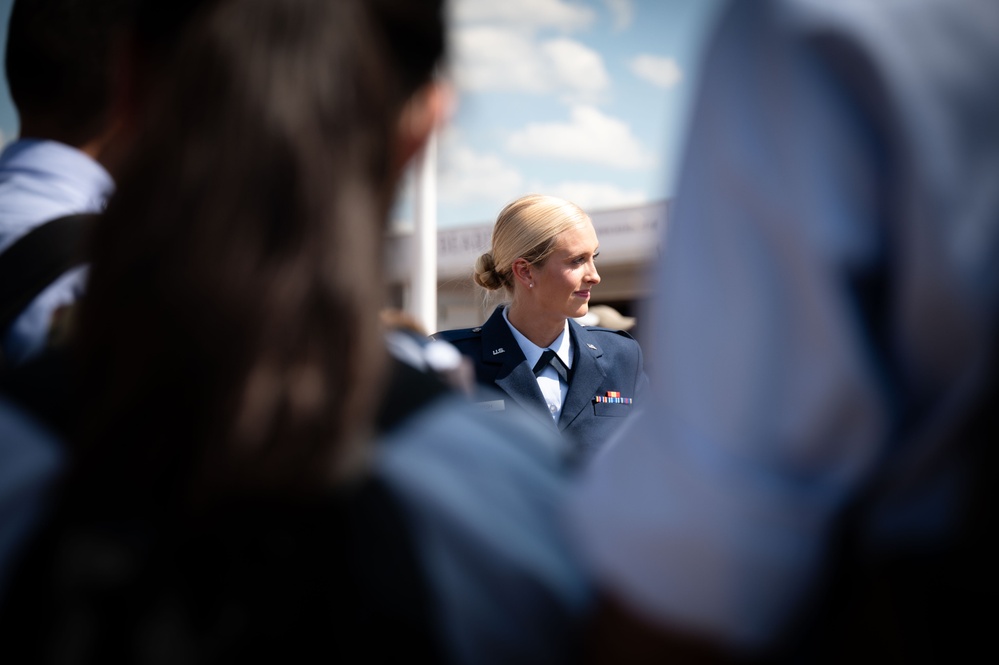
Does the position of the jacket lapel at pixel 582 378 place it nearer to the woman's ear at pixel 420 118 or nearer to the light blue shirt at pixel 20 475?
the woman's ear at pixel 420 118

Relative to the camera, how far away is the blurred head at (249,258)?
0.74m

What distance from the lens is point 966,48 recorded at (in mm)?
676

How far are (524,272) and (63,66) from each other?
290 cm

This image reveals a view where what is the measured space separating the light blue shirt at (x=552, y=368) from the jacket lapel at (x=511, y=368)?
34mm

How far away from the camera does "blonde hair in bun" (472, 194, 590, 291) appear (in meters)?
4.26

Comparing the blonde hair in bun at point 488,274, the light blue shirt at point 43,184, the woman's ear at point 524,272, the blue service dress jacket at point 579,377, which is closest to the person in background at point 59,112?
the light blue shirt at point 43,184

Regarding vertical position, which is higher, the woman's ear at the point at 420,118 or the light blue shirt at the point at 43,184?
the woman's ear at the point at 420,118

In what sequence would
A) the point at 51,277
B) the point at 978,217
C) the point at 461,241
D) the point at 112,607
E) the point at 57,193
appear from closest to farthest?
the point at 978,217, the point at 112,607, the point at 51,277, the point at 57,193, the point at 461,241

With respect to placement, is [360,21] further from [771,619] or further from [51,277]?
[51,277]

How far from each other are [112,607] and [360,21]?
582 mm

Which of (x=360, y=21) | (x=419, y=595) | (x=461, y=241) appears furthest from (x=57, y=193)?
(x=461, y=241)

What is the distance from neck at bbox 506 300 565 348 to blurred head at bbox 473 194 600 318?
31 millimetres

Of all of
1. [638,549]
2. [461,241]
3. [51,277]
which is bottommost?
[461,241]

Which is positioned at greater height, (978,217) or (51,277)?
(978,217)
